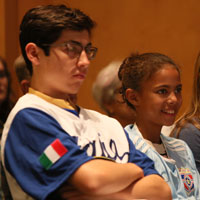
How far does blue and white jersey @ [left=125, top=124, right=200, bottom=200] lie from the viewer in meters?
2.12

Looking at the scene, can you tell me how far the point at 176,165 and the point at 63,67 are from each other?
1011 mm

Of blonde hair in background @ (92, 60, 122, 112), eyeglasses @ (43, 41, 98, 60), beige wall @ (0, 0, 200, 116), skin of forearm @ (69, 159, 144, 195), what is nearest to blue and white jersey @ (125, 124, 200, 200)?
skin of forearm @ (69, 159, 144, 195)

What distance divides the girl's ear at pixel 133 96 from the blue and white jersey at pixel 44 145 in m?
0.67

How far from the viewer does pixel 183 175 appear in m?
2.28

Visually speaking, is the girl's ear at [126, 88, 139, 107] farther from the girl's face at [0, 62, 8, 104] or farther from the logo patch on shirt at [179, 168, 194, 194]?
the girl's face at [0, 62, 8, 104]

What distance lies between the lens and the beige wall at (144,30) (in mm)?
4145

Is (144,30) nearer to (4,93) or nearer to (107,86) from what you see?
(107,86)

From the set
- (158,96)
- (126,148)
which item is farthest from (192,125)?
(126,148)

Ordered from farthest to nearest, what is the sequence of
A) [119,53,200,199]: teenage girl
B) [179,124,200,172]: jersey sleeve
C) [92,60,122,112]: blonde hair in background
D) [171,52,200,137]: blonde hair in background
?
[92,60,122,112]: blonde hair in background, [171,52,200,137]: blonde hair in background, [179,124,200,172]: jersey sleeve, [119,53,200,199]: teenage girl

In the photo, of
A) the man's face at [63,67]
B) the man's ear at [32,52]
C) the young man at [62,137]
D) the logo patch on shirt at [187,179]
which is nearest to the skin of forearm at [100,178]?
the young man at [62,137]

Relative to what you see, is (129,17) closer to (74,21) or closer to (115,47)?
(115,47)

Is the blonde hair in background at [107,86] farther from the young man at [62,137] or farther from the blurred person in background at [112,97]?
the young man at [62,137]

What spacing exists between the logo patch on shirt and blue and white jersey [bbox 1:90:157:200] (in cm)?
66

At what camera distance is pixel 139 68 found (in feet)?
7.73
